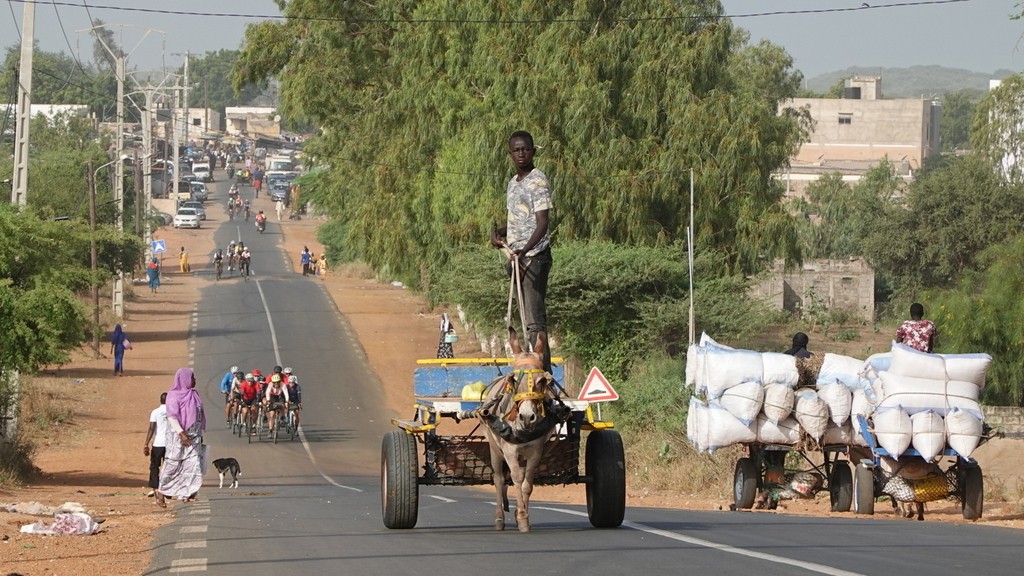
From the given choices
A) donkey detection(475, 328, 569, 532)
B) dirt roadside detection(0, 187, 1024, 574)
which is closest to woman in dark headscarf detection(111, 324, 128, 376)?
dirt roadside detection(0, 187, 1024, 574)

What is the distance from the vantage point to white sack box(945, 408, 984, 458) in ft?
50.2

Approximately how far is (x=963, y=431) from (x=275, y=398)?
79.9 feet

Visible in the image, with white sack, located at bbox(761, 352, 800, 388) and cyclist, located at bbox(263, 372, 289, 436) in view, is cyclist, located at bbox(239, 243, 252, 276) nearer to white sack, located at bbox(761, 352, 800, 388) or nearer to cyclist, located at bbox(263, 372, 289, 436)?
cyclist, located at bbox(263, 372, 289, 436)

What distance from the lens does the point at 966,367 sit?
50.9 ft

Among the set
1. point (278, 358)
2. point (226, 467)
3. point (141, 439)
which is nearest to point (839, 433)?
point (226, 467)

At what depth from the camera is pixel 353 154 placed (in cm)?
5375

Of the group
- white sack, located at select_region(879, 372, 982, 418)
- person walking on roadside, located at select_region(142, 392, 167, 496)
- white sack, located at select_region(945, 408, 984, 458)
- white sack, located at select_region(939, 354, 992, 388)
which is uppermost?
white sack, located at select_region(939, 354, 992, 388)

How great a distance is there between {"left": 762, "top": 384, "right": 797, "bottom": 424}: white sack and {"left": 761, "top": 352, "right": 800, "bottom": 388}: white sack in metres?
0.07

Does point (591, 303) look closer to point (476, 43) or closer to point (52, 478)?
point (476, 43)

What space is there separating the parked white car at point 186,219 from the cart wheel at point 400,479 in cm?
9567

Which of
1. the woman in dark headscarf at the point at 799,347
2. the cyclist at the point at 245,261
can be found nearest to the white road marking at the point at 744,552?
the woman in dark headscarf at the point at 799,347

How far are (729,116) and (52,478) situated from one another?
74.2 ft

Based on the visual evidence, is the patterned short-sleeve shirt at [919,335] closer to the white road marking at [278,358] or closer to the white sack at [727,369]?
the white sack at [727,369]

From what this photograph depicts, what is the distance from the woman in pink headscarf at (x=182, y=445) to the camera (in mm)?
19953
